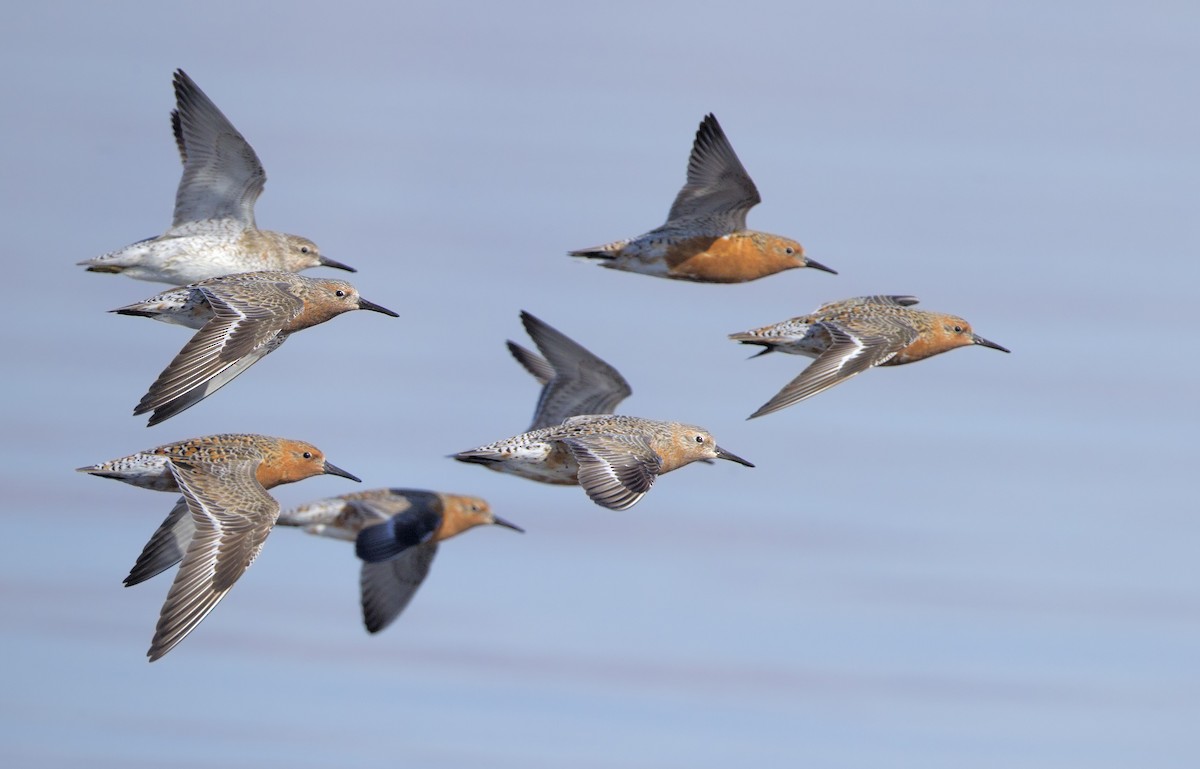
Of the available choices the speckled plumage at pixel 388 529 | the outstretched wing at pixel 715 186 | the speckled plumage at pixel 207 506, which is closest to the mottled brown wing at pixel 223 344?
the speckled plumage at pixel 207 506

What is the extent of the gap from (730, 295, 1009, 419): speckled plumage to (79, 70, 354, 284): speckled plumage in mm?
4080

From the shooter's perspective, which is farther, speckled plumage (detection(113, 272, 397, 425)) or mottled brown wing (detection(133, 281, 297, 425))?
speckled plumage (detection(113, 272, 397, 425))

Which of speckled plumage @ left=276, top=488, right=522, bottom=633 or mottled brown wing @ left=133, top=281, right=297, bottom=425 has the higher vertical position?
mottled brown wing @ left=133, top=281, right=297, bottom=425

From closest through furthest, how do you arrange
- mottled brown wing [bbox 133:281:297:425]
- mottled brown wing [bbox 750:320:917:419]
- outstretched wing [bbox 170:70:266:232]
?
mottled brown wing [bbox 133:281:297:425] < mottled brown wing [bbox 750:320:917:419] < outstretched wing [bbox 170:70:266:232]

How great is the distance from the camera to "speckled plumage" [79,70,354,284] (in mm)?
14891

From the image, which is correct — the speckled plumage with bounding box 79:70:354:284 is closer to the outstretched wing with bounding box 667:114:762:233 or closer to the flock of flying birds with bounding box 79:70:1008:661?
the flock of flying birds with bounding box 79:70:1008:661

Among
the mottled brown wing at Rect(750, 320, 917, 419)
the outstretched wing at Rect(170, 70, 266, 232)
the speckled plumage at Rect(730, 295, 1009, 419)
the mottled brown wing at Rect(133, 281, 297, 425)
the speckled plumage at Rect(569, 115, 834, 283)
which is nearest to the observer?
the mottled brown wing at Rect(133, 281, 297, 425)

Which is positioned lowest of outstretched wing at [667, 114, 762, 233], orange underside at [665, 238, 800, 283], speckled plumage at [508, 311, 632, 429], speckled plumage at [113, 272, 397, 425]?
speckled plumage at [508, 311, 632, 429]

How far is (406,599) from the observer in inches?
615

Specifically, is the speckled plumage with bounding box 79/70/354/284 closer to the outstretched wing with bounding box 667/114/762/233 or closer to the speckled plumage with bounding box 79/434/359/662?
the speckled plumage with bounding box 79/434/359/662

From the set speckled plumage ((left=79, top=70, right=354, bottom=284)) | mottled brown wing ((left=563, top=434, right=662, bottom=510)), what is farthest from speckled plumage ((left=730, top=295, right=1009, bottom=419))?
speckled plumage ((left=79, top=70, right=354, bottom=284))

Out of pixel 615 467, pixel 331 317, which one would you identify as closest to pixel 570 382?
pixel 331 317

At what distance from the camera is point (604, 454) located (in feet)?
41.8

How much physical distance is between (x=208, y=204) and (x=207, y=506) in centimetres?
377
